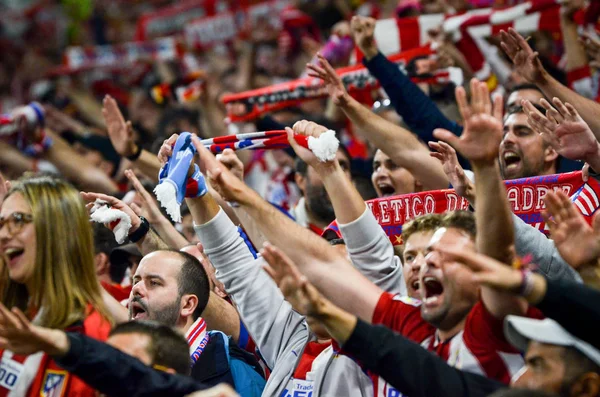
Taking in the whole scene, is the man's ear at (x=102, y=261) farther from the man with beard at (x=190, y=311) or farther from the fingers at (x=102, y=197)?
the man with beard at (x=190, y=311)

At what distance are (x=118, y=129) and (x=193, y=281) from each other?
71.4 inches

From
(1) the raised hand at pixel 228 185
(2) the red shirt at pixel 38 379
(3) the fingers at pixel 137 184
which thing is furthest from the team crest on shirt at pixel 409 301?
(3) the fingers at pixel 137 184

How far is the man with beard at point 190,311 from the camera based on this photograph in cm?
385

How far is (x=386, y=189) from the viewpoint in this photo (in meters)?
5.08

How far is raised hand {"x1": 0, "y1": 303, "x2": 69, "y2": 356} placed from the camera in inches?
99.4

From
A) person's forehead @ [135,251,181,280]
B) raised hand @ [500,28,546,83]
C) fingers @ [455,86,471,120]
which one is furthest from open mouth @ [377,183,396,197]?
fingers @ [455,86,471,120]

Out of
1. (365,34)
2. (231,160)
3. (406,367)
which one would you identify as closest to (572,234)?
(406,367)

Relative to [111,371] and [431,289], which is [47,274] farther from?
[431,289]

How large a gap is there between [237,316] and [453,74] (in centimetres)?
232

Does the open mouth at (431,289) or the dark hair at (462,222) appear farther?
the dark hair at (462,222)

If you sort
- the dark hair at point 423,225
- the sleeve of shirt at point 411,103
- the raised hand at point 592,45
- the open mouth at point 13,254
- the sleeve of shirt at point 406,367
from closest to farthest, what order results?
the sleeve of shirt at point 406,367, the open mouth at point 13,254, the dark hair at point 423,225, the raised hand at point 592,45, the sleeve of shirt at point 411,103

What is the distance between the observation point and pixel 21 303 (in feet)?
10.1

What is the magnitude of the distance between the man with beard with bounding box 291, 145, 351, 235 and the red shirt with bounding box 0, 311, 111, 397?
98.5 inches

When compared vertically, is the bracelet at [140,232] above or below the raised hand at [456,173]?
below
